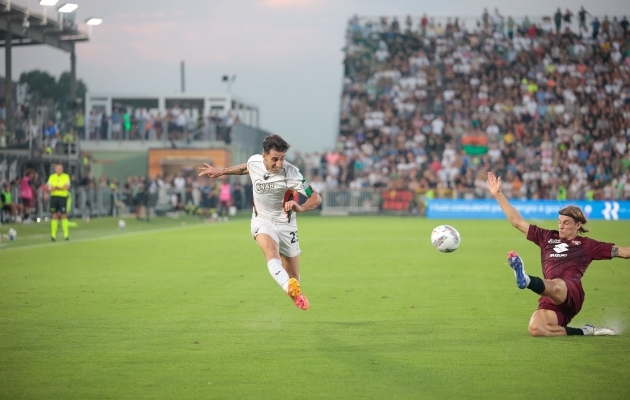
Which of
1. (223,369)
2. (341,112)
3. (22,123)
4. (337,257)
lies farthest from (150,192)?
(223,369)

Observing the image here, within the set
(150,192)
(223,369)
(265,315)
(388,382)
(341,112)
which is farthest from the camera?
(341,112)

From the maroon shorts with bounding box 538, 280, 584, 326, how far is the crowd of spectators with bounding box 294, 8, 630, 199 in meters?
A: 33.7

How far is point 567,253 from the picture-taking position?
9.02 meters

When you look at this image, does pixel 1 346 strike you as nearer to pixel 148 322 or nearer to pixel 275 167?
pixel 148 322

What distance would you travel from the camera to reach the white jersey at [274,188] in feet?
32.7

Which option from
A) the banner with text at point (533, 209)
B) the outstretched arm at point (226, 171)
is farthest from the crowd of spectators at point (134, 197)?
the outstretched arm at point (226, 171)

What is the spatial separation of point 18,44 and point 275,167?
30612mm

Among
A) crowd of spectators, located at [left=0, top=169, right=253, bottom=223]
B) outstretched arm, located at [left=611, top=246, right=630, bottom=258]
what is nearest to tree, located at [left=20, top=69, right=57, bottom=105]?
crowd of spectators, located at [left=0, top=169, right=253, bottom=223]

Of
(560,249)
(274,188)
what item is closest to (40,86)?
(274,188)

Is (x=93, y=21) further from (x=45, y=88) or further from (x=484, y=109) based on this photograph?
(x=45, y=88)

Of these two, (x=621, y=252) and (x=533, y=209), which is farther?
(x=533, y=209)

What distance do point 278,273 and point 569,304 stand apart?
3.06 meters

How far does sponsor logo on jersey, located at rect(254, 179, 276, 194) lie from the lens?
32.8ft

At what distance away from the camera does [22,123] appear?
→ 116 ft
